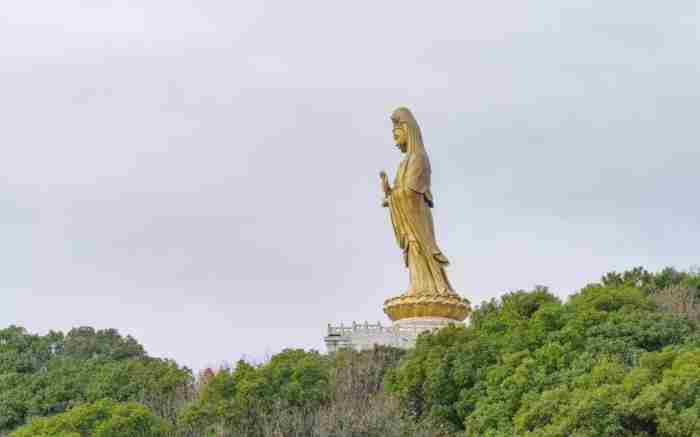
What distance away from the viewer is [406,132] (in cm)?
3978

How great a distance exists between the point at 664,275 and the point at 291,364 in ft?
44.0

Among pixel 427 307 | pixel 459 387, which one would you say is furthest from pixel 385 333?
pixel 459 387

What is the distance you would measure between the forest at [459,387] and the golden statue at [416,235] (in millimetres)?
5140

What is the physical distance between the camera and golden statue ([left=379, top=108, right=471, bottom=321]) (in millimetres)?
37594

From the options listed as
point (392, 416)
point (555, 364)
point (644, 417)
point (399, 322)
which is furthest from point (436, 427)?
point (399, 322)

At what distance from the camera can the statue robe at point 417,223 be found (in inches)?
1518

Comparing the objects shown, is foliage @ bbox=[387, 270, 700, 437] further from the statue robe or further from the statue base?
the statue robe

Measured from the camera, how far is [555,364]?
25656mm

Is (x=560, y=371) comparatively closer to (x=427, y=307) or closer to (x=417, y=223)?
(x=427, y=307)

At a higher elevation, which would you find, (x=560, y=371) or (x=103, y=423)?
(x=103, y=423)

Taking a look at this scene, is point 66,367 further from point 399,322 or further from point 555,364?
point 555,364

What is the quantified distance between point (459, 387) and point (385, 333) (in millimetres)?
9969

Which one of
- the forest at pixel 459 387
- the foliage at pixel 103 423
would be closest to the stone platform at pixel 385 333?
the forest at pixel 459 387

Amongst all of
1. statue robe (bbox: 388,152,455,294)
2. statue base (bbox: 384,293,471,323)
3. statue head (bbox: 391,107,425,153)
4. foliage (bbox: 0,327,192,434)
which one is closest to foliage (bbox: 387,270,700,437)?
foliage (bbox: 0,327,192,434)
